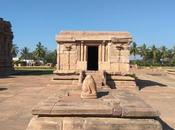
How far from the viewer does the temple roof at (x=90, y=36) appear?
23719mm

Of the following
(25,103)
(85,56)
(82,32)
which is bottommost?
(25,103)

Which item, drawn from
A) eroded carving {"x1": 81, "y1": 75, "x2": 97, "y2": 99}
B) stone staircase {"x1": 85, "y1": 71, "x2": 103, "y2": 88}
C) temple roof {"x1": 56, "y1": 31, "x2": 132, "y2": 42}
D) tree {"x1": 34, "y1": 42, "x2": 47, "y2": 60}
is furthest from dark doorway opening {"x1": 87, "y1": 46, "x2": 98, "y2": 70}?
tree {"x1": 34, "y1": 42, "x2": 47, "y2": 60}

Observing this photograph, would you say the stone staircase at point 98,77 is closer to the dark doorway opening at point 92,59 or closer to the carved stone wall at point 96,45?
the carved stone wall at point 96,45

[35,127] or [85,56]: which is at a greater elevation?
[85,56]

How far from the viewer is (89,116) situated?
27.0 feet

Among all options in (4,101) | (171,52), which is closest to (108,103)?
(4,101)

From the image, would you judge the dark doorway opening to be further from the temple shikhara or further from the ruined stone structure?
the ruined stone structure

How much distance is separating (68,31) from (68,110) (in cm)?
1692

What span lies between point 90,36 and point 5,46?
17.9 m

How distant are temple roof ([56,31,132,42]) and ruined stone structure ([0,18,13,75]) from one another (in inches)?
608

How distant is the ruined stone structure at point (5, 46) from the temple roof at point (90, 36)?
50.7ft

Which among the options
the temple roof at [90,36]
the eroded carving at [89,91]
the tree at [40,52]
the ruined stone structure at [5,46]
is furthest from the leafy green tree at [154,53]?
the eroded carving at [89,91]

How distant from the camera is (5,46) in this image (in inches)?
1531

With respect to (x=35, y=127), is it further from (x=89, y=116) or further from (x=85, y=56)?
(x=85, y=56)
